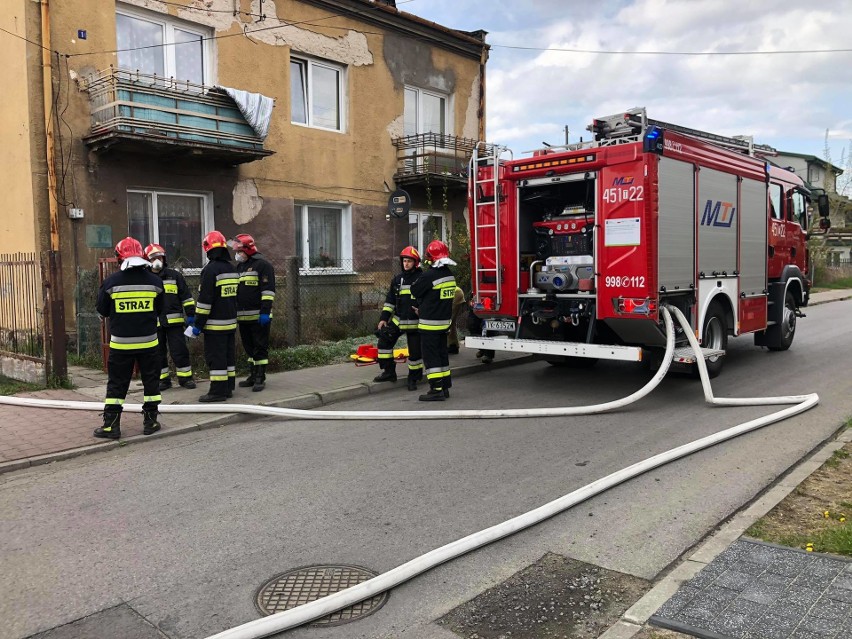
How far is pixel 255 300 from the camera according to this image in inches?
337

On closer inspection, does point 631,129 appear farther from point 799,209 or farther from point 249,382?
point 249,382

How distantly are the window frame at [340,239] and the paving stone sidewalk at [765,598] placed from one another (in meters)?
11.3

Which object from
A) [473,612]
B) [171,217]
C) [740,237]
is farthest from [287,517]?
[171,217]

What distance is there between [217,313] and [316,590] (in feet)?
16.1

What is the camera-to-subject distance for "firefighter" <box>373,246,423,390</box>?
342 inches

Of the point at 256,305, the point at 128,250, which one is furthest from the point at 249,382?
the point at 128,250

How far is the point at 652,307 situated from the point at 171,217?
8.40m

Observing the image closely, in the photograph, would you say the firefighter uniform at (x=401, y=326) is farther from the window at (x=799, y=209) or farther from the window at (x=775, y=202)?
the window at (x=799, y=209)

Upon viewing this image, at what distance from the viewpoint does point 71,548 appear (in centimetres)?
404

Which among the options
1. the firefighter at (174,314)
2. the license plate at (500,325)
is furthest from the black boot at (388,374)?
the firefighter at (174,314)

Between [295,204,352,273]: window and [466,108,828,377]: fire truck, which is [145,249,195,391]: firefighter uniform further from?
[295,204,352,273]: window

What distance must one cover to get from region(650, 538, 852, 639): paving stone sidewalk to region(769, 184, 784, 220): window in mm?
7980

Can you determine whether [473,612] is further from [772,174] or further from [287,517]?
[772,174]

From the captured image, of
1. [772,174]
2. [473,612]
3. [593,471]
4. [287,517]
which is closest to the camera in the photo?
[473,612]
